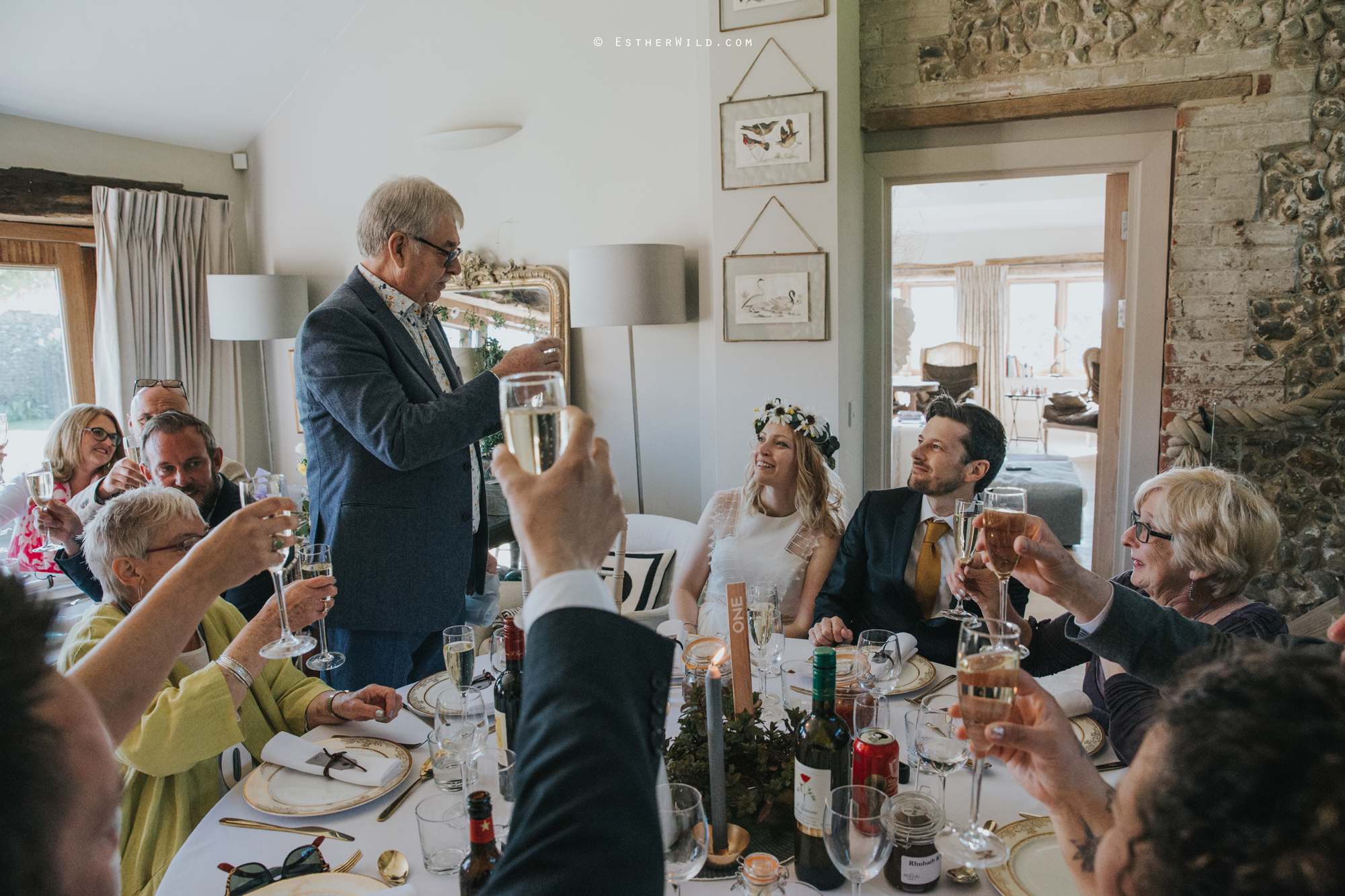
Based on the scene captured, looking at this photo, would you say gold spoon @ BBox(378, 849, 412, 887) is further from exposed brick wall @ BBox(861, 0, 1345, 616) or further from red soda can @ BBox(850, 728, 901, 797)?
exposed brick wall @ BBox(861, 0, 1345, 616)

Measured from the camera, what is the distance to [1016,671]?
104cm

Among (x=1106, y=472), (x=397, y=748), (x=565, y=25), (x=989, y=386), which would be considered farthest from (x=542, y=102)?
(x=989, y=386)

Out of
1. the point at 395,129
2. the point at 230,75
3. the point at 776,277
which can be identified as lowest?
the point at 776,277

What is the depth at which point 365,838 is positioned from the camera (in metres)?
1.25

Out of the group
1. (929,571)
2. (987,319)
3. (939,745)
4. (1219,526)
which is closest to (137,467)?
(929,571)

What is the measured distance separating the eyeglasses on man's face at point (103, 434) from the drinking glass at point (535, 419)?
10.8ft

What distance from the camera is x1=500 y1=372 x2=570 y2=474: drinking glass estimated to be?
74 cm

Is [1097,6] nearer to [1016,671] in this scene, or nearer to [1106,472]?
[1106,472]

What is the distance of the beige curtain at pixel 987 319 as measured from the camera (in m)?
11.4

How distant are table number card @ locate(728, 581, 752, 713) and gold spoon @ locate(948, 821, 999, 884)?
41 cm

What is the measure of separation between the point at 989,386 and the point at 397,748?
11247 millimetres

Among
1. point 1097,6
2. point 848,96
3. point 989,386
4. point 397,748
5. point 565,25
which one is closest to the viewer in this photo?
point 397,748

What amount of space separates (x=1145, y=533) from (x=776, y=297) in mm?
2004

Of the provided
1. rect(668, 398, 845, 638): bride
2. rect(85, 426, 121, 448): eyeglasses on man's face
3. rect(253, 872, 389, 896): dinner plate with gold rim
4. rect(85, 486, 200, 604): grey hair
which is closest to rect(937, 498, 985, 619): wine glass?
rect(668, 398, 845, 638): bride
